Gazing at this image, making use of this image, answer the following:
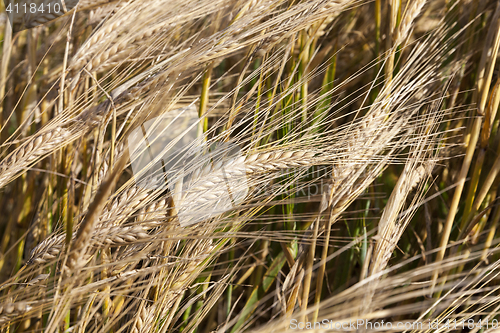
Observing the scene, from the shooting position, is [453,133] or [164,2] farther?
[453,133]

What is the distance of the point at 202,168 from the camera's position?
0.55 meters

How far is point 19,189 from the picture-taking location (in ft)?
2.68

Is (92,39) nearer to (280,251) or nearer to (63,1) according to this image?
(63,1)

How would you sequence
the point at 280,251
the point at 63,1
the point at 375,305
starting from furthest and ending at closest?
1. the point at 280,251
2. the point at 63,1
3. the point at 375,305

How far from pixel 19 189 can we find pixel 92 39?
48 cm

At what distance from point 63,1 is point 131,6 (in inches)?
5.9

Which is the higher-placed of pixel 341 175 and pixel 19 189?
pixel 19 189

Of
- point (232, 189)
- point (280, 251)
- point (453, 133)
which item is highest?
point (232, 189)

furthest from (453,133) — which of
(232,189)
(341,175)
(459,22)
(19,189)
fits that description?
(19,189)

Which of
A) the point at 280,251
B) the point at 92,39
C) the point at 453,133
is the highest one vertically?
the point at 92,39

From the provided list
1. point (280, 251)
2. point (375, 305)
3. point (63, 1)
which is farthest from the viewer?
point (280, 251)

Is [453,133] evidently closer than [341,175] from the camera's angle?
No

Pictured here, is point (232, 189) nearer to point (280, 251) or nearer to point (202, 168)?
point (202, 168)

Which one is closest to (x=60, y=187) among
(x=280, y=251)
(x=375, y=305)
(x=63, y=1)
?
(x=63, y=1)
